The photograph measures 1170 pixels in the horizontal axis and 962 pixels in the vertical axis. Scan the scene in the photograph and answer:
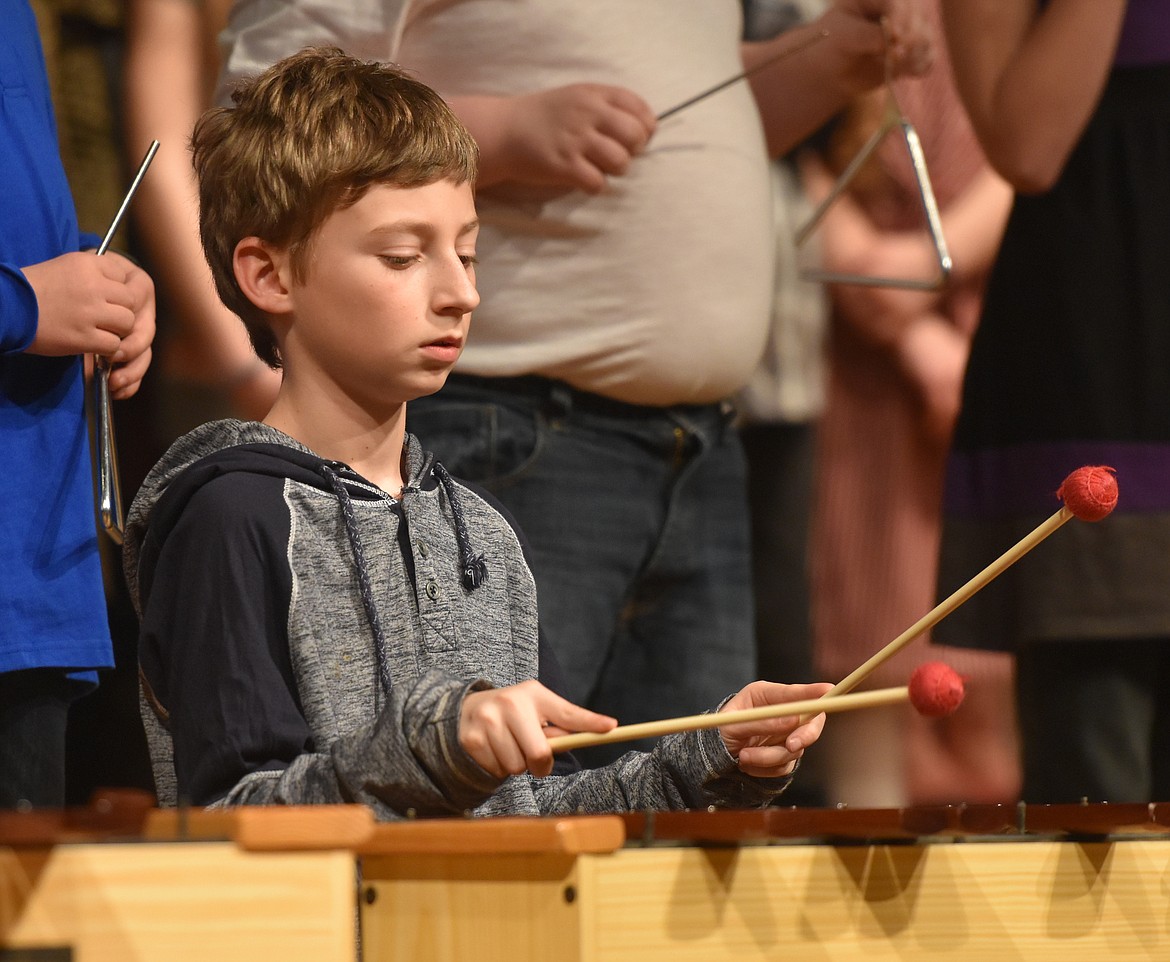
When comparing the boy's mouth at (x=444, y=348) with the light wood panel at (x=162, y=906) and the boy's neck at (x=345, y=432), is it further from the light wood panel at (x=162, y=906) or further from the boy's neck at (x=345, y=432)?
the light wood panel at (x=162, y=906)

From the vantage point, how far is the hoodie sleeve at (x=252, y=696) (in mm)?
1209

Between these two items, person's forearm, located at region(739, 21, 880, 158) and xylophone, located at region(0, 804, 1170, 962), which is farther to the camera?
person's forearm, located at region(739, 21, 880, 158)

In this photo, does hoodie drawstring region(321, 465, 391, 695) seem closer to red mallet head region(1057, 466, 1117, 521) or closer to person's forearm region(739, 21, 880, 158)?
red mallet head region(1057, 466, 1117, 521)

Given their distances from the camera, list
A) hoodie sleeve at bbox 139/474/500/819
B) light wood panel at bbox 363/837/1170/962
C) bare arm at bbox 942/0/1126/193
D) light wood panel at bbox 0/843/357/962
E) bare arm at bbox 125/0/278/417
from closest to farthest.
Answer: light wood panel at bbox 0/843/357/962 < light wood panel at bbox 363/837/1170/962 < hoodie sleeve at bbox 139/474/500/819 < bare arm at bbox 125/0/278/417 < bare arm at bbox 942/0/1126/193

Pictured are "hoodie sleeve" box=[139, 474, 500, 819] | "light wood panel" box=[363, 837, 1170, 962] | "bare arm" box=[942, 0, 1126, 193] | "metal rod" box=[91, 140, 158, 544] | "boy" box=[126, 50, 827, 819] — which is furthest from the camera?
"bare arm" box=[942, 0, 1126, 193]

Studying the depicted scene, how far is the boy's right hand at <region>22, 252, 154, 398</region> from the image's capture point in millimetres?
1519

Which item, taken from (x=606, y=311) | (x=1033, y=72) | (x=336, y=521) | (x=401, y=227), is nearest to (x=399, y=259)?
(x=401, y=227)

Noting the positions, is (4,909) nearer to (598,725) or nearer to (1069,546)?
(598,725)

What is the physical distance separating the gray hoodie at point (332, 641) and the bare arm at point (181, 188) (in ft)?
1.61

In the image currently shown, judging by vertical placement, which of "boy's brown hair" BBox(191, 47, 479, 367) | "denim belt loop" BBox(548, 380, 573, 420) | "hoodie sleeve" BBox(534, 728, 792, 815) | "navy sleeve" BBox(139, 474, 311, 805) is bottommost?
"hoodie sleeve" BBox(534, 728, 792, 815)

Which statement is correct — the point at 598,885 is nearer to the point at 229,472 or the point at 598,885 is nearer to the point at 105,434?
the point at 229,472

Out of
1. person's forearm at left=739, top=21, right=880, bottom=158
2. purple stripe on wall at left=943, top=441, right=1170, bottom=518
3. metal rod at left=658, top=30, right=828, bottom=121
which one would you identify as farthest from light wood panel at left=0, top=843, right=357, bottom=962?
person's forearm at left=739, top=21, right=880, bottom=158

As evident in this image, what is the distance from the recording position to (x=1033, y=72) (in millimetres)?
2145

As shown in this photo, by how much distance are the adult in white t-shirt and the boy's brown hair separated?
0.29 meters
